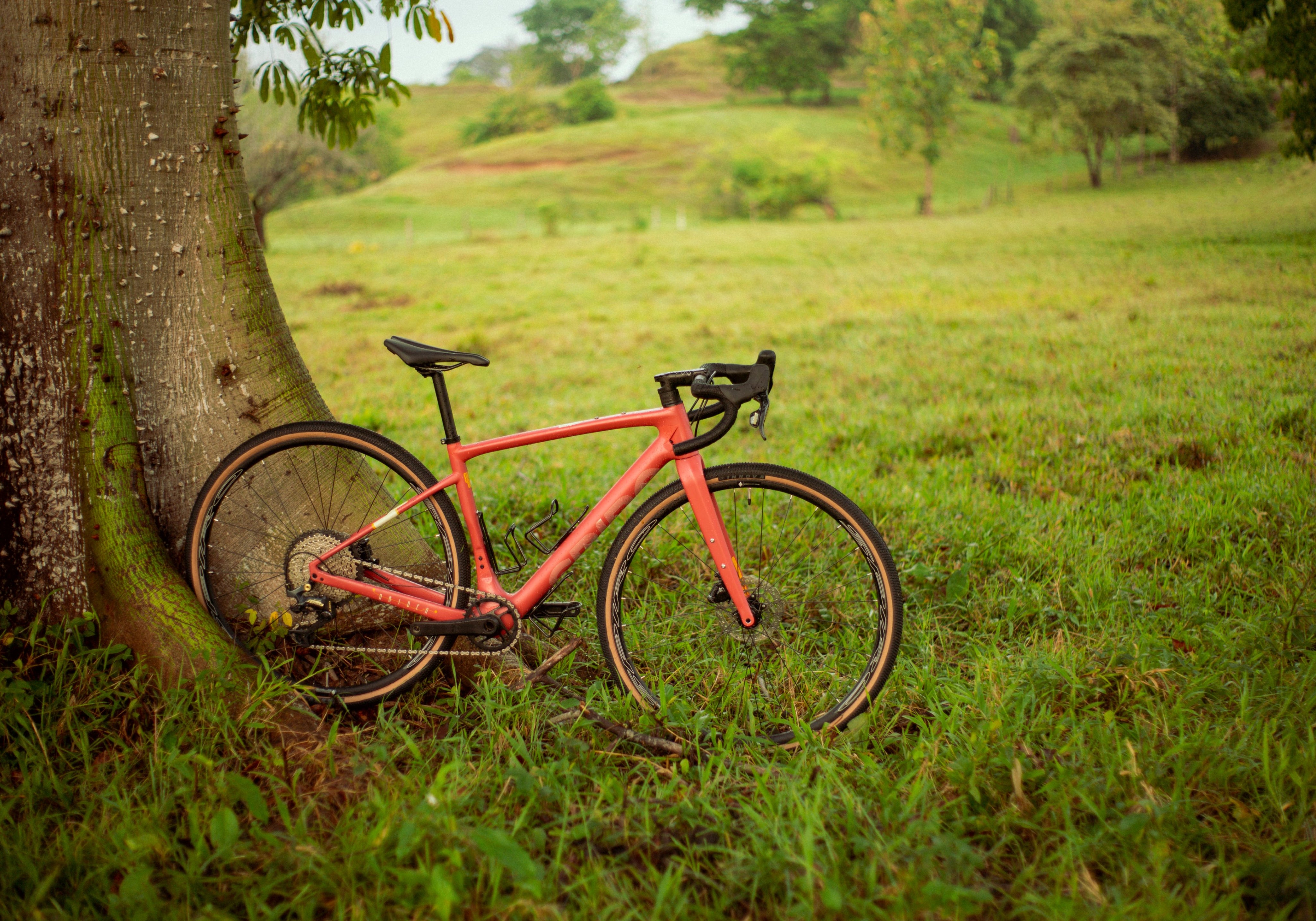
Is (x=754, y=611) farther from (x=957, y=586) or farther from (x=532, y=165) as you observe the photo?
(x=532, y=165)

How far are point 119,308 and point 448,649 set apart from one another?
1.75 metres

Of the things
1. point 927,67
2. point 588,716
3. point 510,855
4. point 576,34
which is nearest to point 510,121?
point 576,34

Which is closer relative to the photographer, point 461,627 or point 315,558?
point 461,627

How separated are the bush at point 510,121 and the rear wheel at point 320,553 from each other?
7328 cm

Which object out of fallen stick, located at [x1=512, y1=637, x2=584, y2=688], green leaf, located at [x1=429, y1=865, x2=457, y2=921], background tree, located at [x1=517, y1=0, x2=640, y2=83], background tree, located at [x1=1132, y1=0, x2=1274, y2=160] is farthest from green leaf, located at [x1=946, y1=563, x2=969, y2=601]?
background tree, located at [x1=517, y1=0, x2=640, y2=83]

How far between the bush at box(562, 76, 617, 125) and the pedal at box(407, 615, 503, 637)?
74037 mm

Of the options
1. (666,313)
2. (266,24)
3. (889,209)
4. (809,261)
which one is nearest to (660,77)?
(889,209)

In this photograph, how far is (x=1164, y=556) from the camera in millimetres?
3748

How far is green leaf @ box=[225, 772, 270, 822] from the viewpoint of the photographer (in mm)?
2162

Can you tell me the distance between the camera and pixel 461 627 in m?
2.83

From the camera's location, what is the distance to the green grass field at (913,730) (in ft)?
6.59

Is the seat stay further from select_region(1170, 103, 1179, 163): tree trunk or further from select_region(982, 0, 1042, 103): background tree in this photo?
select_region(982, 0, 1042, 103): background tree

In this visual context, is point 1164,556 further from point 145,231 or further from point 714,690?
point 145,231

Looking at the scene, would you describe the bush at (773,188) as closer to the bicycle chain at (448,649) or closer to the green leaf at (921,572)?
the green leaf at (921,572)
